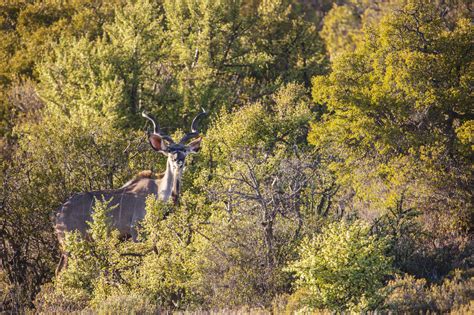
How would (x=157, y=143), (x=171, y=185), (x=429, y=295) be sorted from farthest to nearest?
(x=157, y=143) → (x=171, y=185) → (x=429, y=295)

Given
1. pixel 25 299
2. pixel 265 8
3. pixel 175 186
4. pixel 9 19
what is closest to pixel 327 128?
pixel 175 186

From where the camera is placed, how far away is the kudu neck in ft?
53.6

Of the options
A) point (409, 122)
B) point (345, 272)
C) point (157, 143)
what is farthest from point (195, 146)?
point (345, 272)

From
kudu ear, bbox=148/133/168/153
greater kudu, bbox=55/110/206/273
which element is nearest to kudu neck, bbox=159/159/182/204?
Result: greater kudu, bbox=55/110/206/273

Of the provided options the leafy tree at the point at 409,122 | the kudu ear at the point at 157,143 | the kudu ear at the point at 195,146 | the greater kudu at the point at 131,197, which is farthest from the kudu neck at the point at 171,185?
the leafy tree at the point at 409,122

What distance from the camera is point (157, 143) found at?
16812 mm

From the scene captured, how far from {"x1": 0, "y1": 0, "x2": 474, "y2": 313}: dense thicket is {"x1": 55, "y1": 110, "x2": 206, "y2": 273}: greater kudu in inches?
22.6

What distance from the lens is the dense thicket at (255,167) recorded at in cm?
1275

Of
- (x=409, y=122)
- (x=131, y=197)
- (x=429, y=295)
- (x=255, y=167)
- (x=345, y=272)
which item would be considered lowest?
(x=429, y=295)

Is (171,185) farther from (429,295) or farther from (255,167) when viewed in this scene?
(429,295)

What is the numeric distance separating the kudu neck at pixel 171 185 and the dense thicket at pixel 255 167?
618mm

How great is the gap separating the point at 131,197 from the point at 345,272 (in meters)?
6.27

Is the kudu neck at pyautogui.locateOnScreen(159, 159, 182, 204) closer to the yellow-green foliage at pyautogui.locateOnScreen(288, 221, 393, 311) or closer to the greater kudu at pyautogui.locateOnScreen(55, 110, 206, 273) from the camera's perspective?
the greater kudu at pyautogui.locateOnScreen(55, 110, 206, 273)

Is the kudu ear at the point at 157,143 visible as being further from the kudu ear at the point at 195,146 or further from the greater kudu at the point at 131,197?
the kudu ear at the point at 195,146
